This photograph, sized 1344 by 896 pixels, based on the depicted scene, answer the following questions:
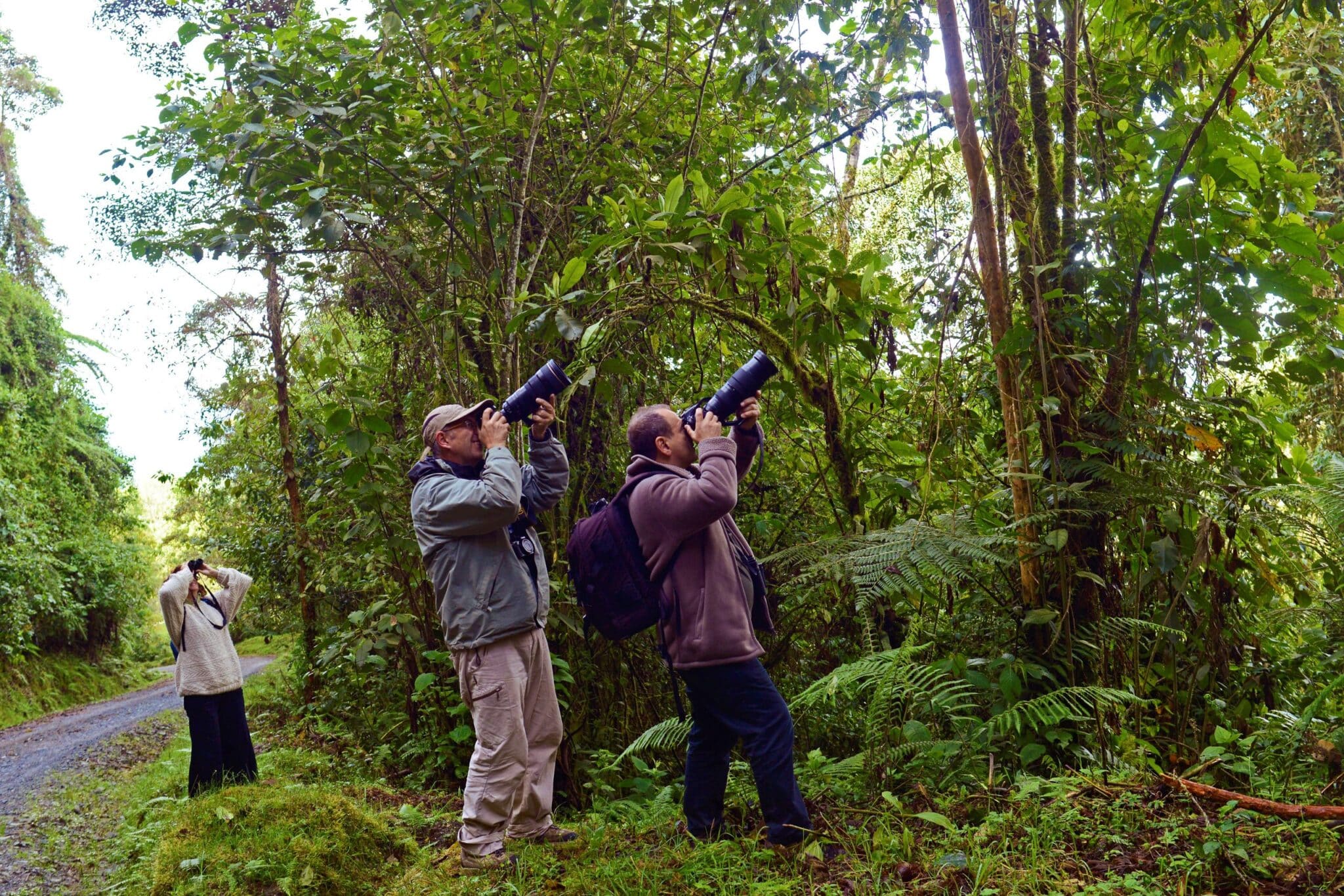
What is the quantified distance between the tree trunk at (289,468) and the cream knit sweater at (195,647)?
3944 mm

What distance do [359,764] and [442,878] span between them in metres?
3.57

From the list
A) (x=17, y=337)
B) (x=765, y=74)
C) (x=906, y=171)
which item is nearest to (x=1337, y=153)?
(x=906, y=171)

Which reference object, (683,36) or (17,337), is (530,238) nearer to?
(683,36)

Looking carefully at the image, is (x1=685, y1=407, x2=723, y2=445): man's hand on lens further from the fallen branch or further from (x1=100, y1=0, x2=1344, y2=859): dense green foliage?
the fallen branch

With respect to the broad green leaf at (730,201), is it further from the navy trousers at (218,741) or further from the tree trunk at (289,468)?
the tree trunk at (289,468)

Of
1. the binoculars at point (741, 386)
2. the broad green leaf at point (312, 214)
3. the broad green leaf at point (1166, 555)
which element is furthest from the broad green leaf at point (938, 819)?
the broad green leaf at point (312, 214)

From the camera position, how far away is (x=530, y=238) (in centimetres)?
614

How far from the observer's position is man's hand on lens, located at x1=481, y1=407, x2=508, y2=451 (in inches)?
160

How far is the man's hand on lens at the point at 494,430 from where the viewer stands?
13.3 feet

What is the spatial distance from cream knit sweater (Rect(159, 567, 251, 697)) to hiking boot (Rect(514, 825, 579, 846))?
306cm

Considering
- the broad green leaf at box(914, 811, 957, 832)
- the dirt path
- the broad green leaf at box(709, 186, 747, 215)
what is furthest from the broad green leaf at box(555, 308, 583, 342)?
the dirt path

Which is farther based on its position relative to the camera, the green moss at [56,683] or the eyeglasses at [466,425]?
the green moss at [56,683]

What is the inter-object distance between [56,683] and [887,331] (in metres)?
19.0

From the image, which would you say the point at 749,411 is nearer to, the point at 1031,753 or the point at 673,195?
the point at 673,195
